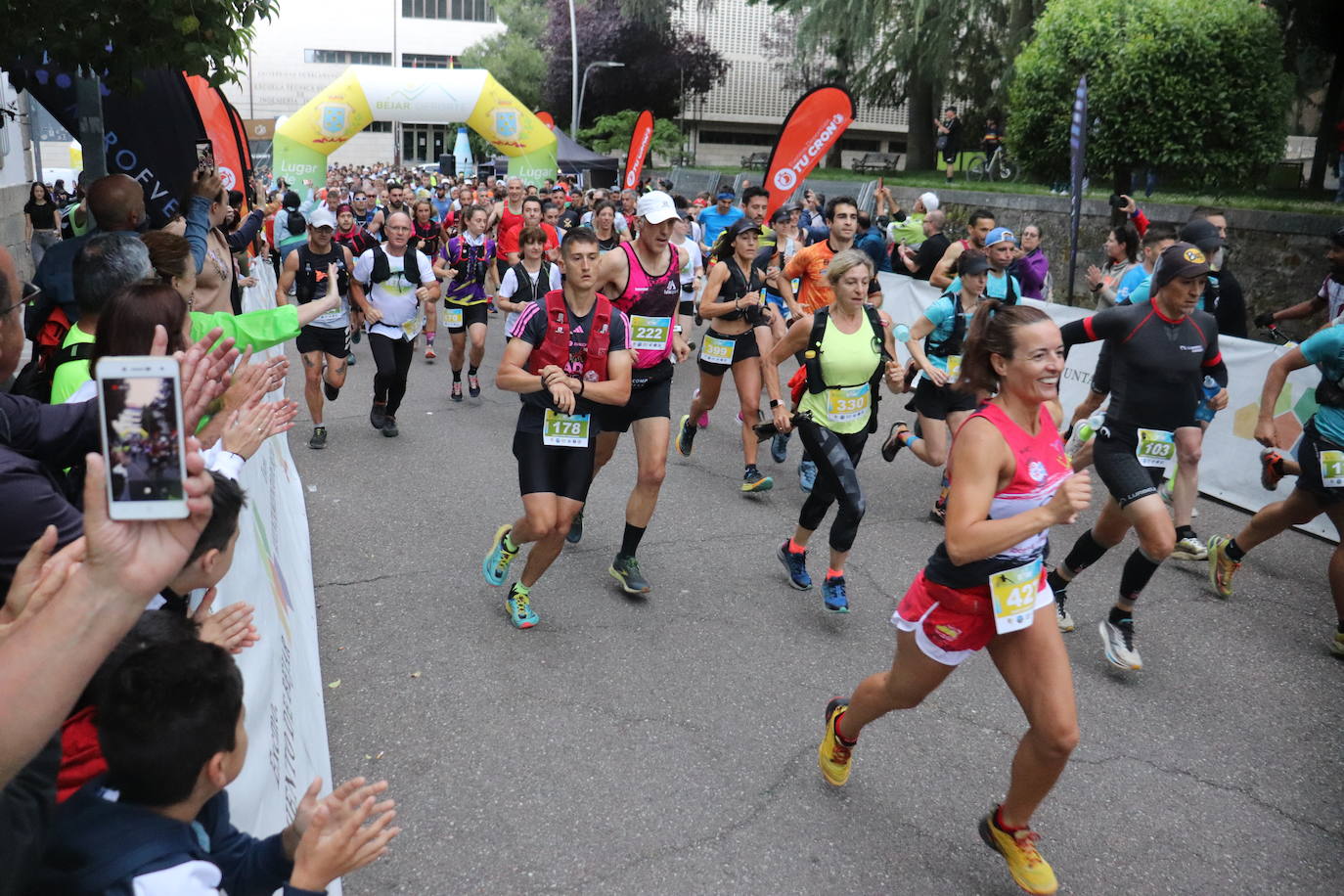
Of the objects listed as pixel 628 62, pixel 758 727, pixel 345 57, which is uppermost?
pixel 345 57

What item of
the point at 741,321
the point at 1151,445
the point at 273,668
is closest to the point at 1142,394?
the point at 1151,445

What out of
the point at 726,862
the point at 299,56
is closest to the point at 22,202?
the point at 726,862

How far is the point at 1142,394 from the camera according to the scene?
16.0 ft

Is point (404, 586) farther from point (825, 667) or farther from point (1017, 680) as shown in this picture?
point (1017, 680)

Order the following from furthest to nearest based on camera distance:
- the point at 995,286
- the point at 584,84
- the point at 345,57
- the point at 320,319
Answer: the point at 345,57
the point at 584,84
the point at 320,319
the point at 995,286

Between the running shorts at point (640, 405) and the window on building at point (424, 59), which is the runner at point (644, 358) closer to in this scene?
the running shorts at point (640, 405)

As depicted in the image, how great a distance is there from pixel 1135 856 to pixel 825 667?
5.18 feet

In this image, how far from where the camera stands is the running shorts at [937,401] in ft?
20.6

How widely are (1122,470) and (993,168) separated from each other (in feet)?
71.0

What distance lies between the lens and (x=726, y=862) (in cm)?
329

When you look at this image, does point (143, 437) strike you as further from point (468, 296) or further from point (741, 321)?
point (468, 296)

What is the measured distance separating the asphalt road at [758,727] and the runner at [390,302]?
2.07m

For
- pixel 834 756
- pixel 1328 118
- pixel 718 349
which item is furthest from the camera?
pixel 1328 118

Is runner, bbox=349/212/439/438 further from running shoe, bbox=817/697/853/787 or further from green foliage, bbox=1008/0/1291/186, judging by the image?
green foliage, bbox=1008/0/1291/186
